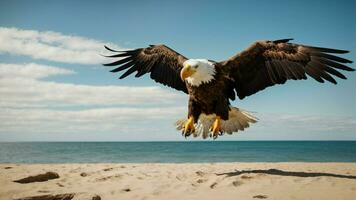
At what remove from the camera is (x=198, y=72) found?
5551mm

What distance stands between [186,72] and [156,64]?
154cm

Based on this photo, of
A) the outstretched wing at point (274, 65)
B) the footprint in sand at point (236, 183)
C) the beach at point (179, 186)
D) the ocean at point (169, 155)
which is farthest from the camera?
the ocean at point (169, 155)

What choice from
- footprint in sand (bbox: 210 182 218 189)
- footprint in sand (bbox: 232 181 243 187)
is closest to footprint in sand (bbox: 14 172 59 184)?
footprint in sand (bbox: 210 182 218 189)

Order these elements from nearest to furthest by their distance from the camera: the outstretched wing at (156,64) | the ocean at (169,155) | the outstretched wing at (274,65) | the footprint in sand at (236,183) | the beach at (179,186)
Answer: the beach at (179,186)
the outstretched wing at (274,65)
the footprint in sand at (236,183)
the outstretched wing at (156,64)
the ocean at (169,155)

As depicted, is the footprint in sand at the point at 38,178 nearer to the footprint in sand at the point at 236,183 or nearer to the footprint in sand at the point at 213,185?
the footprint in sand at the point at 213,185

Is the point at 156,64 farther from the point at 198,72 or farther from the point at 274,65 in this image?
the point at 274,65

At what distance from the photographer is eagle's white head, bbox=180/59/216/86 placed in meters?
5.52

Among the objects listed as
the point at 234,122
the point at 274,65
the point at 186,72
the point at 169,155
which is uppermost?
the point at 274,65

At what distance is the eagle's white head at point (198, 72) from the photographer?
552 centimetres

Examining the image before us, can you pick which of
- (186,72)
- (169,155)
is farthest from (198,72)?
(169,155)

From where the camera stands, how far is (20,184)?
5711mm

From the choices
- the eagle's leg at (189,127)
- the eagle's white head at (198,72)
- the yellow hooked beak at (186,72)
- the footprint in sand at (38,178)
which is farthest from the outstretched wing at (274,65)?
the footprint in sand at (38,178)

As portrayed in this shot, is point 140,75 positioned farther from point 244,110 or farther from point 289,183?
point 289,183

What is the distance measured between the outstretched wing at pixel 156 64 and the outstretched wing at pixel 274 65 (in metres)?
1.06
